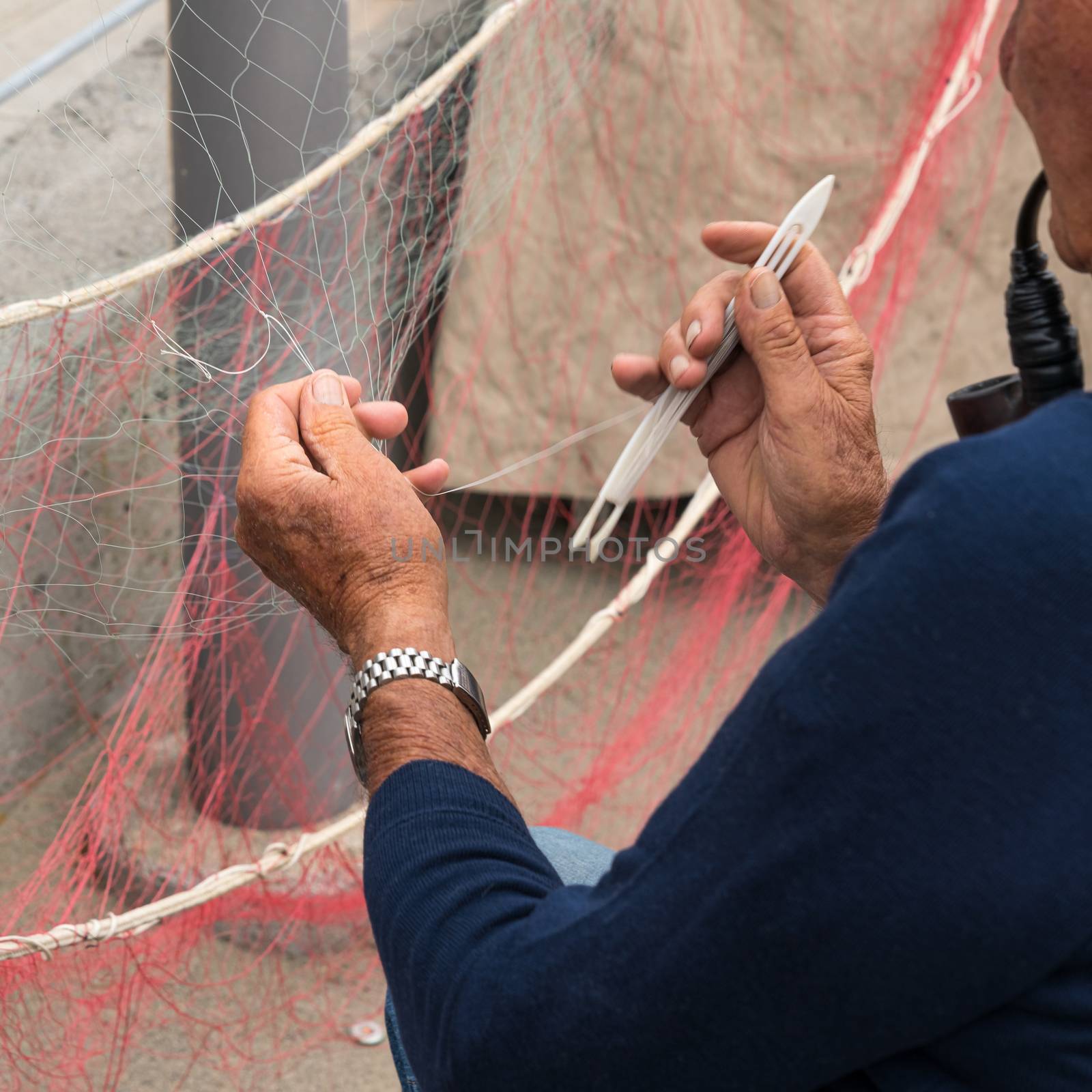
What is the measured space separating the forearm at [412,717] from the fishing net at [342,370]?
32cm

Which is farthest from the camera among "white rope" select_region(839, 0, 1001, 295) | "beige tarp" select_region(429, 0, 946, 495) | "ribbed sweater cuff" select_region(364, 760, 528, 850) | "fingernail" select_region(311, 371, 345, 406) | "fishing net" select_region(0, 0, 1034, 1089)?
"beige tarp" select_region(429, 0, 946, 495)

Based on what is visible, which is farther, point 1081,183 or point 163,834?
point 163,834

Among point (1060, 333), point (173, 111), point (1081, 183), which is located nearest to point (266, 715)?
point (173, 111)

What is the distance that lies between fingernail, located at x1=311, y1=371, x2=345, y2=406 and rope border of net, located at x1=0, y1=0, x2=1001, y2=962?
0.40 m

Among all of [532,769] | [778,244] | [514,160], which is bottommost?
[532,769]

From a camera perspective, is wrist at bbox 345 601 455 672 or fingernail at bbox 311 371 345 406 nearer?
wrist at bbox 345 601 455 672

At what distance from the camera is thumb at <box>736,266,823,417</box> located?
89 cm

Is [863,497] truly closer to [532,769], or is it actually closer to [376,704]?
[376,704]

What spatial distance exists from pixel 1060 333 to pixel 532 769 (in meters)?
1.15

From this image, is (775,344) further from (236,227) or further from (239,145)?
(239,145)

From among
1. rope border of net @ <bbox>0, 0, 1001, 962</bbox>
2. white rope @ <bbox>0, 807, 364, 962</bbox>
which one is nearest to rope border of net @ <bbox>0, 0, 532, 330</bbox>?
rope border of net @ <bbox>0, 0, 1001, 962</bbox>

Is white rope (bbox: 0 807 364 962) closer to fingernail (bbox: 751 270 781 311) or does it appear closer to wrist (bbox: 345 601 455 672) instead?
wrist (bbox: 345 601 455 672)

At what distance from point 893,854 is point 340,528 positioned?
0.44 metres

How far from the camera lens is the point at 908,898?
487 mm
